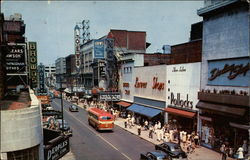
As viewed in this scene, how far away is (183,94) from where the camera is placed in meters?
26.7

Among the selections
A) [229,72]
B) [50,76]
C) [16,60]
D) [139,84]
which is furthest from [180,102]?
[50,76]

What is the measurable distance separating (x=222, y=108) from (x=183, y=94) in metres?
7.10

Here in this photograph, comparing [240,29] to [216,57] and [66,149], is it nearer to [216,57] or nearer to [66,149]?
[216,57]

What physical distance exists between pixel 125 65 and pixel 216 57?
25274mm

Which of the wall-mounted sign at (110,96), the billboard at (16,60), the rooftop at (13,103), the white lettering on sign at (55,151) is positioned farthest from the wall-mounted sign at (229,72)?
the wall-mounted sign at (110,96)

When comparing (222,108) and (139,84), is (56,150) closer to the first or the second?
(222,108)

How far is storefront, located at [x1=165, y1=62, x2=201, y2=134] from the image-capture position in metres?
24.7

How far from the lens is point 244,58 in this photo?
1853cm

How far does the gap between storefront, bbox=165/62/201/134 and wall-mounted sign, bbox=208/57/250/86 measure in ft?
7.51

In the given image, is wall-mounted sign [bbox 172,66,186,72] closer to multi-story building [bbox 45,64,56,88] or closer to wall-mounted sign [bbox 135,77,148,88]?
wall-mounted sign [bbox 135,77,148,88]

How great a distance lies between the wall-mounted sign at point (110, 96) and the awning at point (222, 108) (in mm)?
22742

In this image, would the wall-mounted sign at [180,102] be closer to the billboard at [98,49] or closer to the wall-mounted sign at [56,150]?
the wall-mounted sign at [56,150]

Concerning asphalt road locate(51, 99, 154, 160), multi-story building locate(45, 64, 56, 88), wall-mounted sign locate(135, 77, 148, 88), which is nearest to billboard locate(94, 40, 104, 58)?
wall-mounted sign locate(135, 77, 148, 88)

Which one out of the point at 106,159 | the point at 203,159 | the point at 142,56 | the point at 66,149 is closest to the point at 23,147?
the point at 66,149
